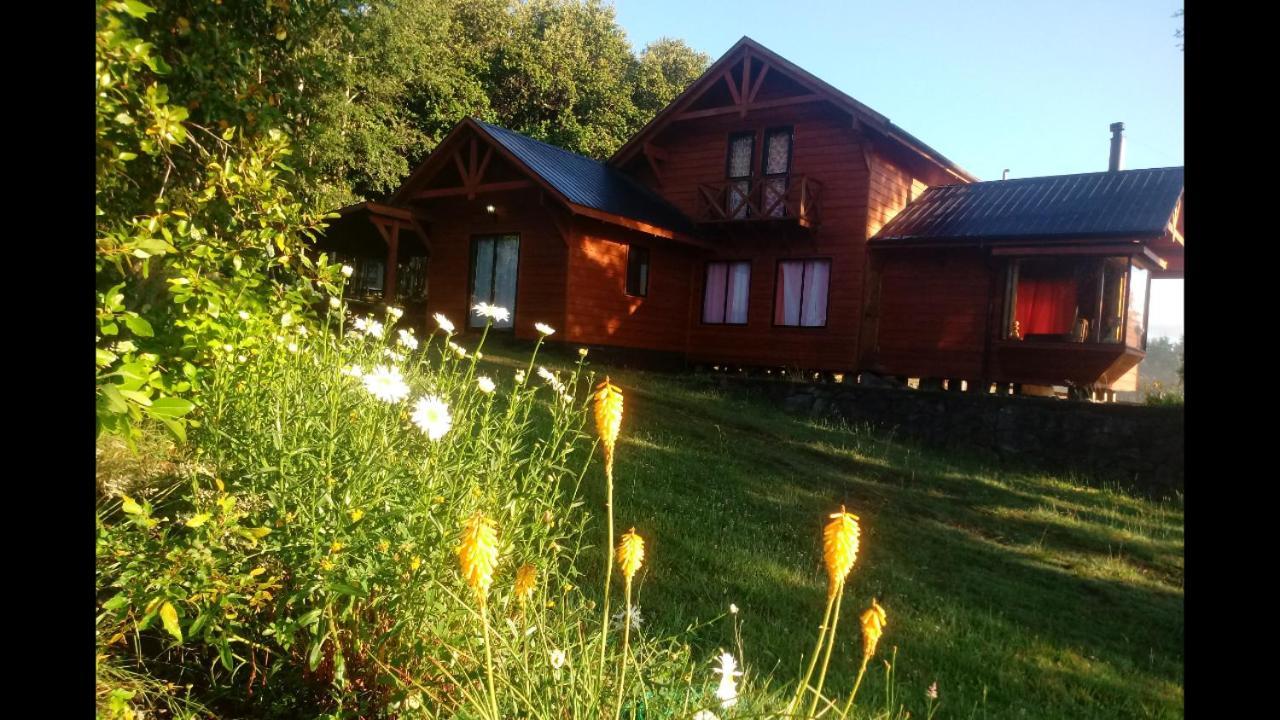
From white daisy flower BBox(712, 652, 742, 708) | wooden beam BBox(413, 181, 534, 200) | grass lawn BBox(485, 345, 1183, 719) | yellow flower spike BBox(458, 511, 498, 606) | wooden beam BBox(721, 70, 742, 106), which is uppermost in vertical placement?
wooden beam BBox(721, 70, 742, 106)

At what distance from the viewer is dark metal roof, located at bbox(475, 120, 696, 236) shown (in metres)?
15.5

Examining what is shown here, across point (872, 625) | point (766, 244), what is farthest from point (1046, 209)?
point (872, 625)

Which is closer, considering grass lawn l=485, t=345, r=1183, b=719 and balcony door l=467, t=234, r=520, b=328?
grass lawn l=485, t=345, r=1183, b=719

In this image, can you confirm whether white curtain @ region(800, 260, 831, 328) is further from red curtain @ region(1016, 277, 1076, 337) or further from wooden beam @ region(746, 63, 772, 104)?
red curtain @ region(1016, 277, 1076, 337)

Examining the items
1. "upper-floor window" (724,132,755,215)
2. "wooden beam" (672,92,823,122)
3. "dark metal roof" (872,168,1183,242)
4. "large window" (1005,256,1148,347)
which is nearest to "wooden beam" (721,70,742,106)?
"wooden beam" (672,92,823,122)

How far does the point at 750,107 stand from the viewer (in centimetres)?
1619

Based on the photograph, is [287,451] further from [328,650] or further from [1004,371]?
[1004,371]

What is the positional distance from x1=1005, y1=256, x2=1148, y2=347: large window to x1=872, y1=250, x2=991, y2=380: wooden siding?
2.09ft

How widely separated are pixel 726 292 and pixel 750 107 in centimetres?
389

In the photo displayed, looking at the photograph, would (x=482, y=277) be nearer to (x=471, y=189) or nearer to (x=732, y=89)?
(x=471, y=189)

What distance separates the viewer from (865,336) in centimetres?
1590

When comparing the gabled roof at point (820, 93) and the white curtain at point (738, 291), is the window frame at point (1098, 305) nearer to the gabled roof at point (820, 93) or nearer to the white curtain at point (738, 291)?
the gabled roof at point (820, 93)
